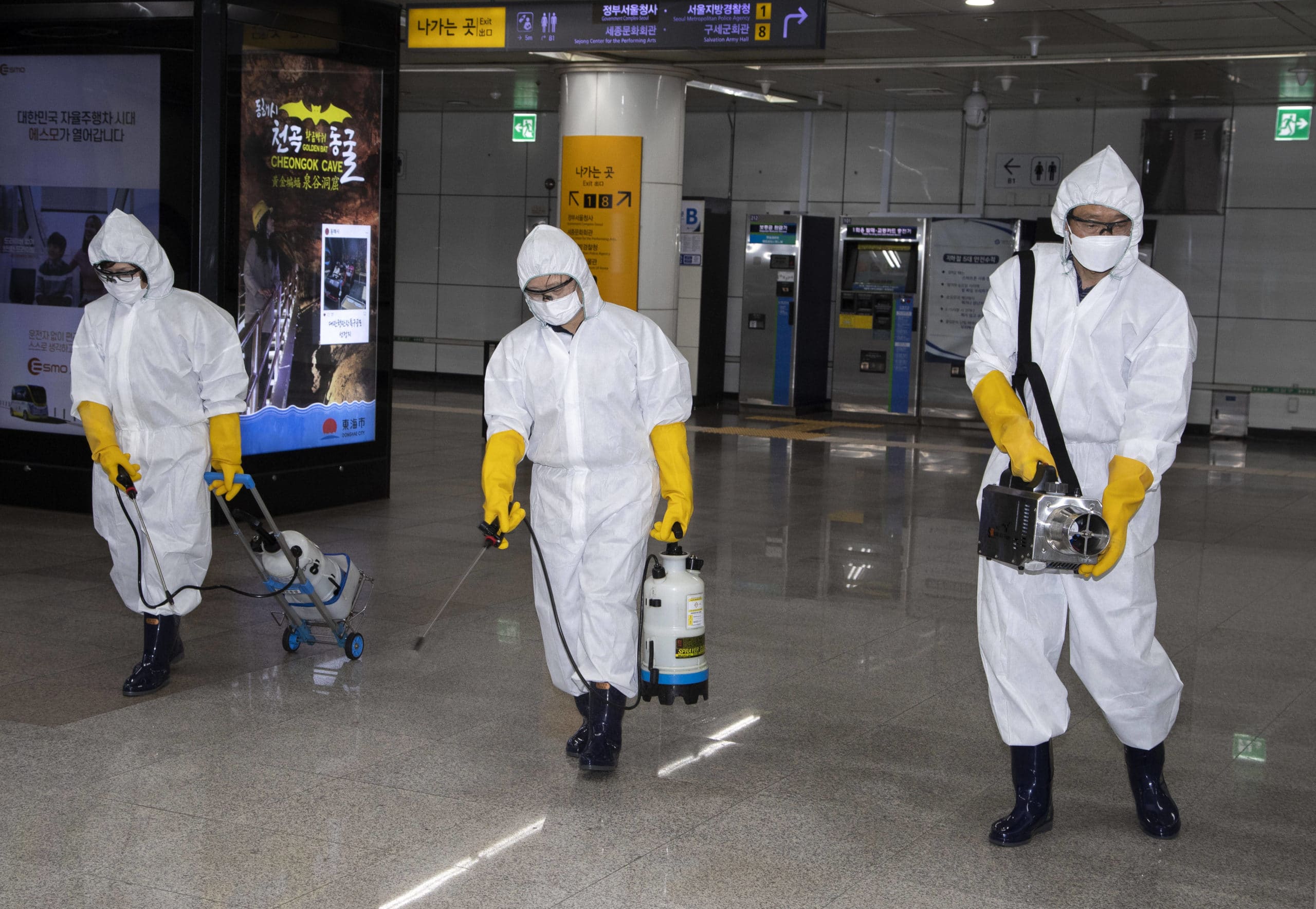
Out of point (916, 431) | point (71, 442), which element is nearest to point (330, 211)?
point (71, 442)

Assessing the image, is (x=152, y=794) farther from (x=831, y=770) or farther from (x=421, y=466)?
(x=421, y=466)

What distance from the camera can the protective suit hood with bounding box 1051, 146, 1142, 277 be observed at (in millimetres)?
3578

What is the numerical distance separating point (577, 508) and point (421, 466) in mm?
6726

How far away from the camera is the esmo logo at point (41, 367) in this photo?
825cm

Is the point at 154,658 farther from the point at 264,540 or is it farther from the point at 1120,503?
the point at 1120,503

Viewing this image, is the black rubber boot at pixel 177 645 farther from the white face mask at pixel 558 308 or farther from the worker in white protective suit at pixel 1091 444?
the worker in white protective suit at pixel 1091 444

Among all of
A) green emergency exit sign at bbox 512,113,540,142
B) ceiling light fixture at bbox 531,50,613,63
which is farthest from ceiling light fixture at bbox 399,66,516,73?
green emergency exit sign at bbox 512,113,540,142

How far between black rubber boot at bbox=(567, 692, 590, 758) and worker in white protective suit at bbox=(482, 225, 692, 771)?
0.26ft

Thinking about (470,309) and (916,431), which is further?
(470,309)

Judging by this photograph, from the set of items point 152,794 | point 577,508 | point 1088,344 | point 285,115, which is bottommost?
point 152,794

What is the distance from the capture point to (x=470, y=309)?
17781mm

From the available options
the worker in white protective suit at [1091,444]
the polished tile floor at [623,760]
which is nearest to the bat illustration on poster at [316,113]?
the polished tile floor at [623,760]

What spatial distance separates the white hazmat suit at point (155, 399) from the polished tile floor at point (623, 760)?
18.4 inches

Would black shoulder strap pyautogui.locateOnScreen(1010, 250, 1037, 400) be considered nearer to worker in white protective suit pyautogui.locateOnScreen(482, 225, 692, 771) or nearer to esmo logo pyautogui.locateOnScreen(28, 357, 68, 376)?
worker in white protective suit pyautogui.locateOnScreen(482, 225, 692, 771)
